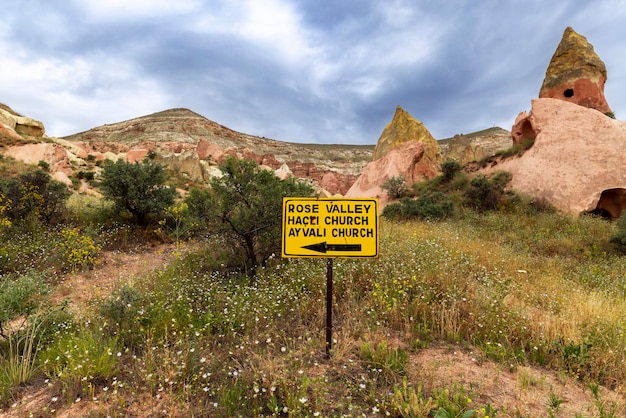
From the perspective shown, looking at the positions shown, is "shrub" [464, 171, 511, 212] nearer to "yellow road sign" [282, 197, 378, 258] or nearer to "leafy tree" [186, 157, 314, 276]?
"leafy tree" [186, 157, 314, 276]

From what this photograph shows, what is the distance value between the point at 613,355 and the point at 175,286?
6.19 m

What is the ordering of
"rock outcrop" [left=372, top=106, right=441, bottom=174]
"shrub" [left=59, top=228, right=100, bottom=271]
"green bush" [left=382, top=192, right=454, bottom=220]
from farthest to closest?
"rock outcrop" [left=372, top=106, right=441, bottom=174] → "green bush" [left=382, top=192, right=454, bottom=220] → "shrub" [left=59, top=228, right=100, bottom=271]

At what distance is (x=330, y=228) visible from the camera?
3.48m

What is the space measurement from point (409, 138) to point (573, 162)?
37.4ft

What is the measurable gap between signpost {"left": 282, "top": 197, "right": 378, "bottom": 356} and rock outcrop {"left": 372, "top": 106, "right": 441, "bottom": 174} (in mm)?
21316

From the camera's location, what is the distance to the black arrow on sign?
3.43 m

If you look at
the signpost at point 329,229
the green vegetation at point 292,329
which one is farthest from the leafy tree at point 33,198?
the signpost at point 329,229

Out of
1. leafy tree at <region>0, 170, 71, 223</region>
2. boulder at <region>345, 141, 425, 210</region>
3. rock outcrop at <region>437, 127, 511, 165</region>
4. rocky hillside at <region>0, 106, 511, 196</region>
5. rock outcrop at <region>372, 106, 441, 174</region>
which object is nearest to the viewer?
leafy tree at <region>0, 170, 71, 223</region>

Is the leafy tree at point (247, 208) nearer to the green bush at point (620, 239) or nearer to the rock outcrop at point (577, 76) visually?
the green bush at point (620, 239)

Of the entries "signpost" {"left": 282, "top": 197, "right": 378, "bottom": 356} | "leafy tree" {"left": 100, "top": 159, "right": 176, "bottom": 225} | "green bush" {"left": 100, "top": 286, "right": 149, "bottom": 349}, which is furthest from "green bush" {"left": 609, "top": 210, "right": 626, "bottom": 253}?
"leafy tree" {"left": 100, "top": 159, "right": 176, "bottom": 225}

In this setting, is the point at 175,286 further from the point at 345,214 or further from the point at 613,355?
the point at 613,355

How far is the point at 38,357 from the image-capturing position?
371 cm

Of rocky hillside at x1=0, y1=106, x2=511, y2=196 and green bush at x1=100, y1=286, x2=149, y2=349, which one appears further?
rocky hillside at x1=0, y1=106, x2=511, y2=196

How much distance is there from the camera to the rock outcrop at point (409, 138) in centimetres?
2397
